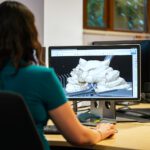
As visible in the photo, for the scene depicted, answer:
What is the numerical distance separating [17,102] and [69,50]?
101cm

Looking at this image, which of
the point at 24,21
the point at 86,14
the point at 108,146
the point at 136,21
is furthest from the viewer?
the point at 136,21

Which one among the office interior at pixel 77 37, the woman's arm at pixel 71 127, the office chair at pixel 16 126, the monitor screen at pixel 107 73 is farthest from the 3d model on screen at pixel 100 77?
the office chair at pixel 16 126

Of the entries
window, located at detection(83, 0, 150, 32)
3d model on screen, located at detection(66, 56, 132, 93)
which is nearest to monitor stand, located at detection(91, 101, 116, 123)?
3d model on screen, located at detection(66, 56, 132, 93)

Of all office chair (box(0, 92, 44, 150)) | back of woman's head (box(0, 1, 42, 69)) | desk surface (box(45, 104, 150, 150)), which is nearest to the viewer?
office chair (box(0, 92, 44, 150))

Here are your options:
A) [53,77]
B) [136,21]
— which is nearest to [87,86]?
[53,77]

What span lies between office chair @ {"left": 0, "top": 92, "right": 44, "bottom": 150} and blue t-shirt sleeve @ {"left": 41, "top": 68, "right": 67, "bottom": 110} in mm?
189

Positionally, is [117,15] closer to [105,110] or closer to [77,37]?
[77,37]

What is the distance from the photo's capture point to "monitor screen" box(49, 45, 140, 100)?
2182mm

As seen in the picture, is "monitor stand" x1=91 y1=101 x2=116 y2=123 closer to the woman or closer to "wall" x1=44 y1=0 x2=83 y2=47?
the woman

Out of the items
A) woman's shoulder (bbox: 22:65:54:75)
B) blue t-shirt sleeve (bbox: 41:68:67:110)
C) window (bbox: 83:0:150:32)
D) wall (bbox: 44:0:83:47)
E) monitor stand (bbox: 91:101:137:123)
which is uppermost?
window (bbox: 83:0:150:32)

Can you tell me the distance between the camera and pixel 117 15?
5172 mm

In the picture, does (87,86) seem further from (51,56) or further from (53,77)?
(53,77)

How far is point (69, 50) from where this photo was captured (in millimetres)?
2248

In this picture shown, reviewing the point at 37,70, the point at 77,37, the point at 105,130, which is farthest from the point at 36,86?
the point at 77,37
